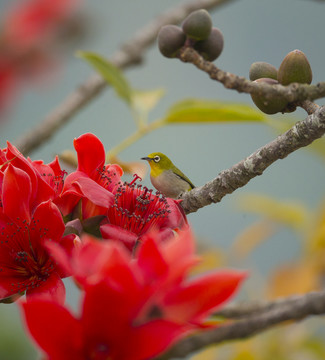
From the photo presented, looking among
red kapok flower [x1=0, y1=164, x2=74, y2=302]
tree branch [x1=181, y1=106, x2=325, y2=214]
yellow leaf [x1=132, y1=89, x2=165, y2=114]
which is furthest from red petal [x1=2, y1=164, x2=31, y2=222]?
yellow leaf [x1=132, y1=89, x2=165, y2=114]

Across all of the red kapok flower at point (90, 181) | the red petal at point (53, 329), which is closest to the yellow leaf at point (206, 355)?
the red kapok flower at point (90, 181)

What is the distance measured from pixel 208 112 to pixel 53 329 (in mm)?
494

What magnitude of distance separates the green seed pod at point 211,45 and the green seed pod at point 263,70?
93 mm

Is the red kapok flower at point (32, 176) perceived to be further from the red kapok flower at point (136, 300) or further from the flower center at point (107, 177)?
the red kapok flower at point (136, 300)

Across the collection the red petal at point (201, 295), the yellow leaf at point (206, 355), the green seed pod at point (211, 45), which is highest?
the green seed pod at point (211, 45)

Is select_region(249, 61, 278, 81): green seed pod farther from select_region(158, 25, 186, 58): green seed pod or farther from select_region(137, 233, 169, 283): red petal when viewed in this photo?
select_region(137, 233, 169, 283): red petal

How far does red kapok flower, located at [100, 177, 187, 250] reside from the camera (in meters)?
0.42

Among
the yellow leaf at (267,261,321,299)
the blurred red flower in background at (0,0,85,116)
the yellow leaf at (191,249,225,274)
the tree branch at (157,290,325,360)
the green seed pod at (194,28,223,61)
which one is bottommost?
the yellow leaf at (267,261,321,299)

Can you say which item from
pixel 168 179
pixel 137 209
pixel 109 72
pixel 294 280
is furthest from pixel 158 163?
pixel 294 280

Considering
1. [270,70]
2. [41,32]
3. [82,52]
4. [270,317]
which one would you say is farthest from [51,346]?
[41,32]

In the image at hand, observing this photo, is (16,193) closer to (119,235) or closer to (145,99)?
(119,235)

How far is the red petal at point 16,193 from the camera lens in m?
0.44

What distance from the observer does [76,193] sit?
1.45ft

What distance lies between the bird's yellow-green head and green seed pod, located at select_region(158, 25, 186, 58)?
123 mm
